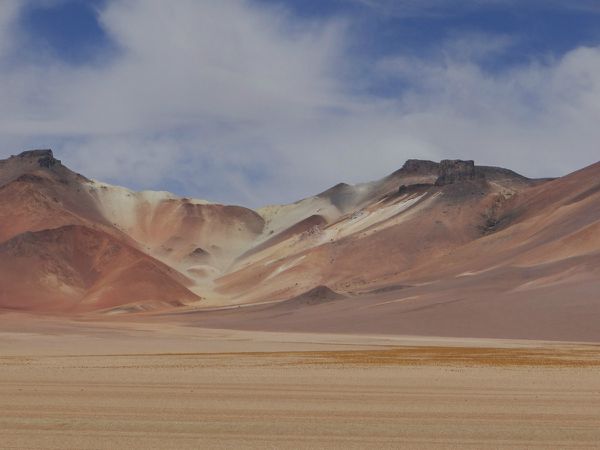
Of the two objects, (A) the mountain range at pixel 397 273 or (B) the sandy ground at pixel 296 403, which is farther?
(A) the mountain range at pixel 397 273

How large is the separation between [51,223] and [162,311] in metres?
51.7

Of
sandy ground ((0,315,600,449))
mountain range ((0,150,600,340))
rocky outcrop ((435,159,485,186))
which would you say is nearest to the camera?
sandy ground ((0,315,600,449))

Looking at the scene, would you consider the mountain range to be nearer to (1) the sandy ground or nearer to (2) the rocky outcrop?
(2) the rocky outcrop

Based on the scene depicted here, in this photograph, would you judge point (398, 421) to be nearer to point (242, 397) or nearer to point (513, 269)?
point (242, 397)

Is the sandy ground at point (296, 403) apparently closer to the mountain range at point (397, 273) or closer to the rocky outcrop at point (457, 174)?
the mountain range at point (397, 273)

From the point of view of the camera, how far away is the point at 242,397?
27766 millimetres

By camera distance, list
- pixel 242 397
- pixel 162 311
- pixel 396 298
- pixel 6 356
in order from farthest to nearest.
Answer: pixel 162 311
pixel 396 298
pixel 6 356
pixel 242 397

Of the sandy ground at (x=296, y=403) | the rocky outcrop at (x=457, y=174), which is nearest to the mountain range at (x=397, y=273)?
the rocky outcrop at (x=457, y=174)

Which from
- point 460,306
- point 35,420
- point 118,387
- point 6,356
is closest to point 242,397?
point 118,387

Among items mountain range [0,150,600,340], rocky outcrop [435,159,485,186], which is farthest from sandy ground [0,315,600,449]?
rocky outcrop [435,159,485,186]

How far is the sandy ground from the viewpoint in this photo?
20141mm

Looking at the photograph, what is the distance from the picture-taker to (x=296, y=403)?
26406 mm

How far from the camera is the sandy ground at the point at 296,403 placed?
66.1 feet

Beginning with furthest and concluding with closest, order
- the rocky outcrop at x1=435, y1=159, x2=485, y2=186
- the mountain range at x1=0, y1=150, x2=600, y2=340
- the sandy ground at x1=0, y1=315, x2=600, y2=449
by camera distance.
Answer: the rocky outcrop at x1=435, y1=159, x2=485, y2=186, the mountain range at x1=0, y1=150, x2=600, y2=340, the sandy ground at x1=0, y1=315, x2=600, y2=449
